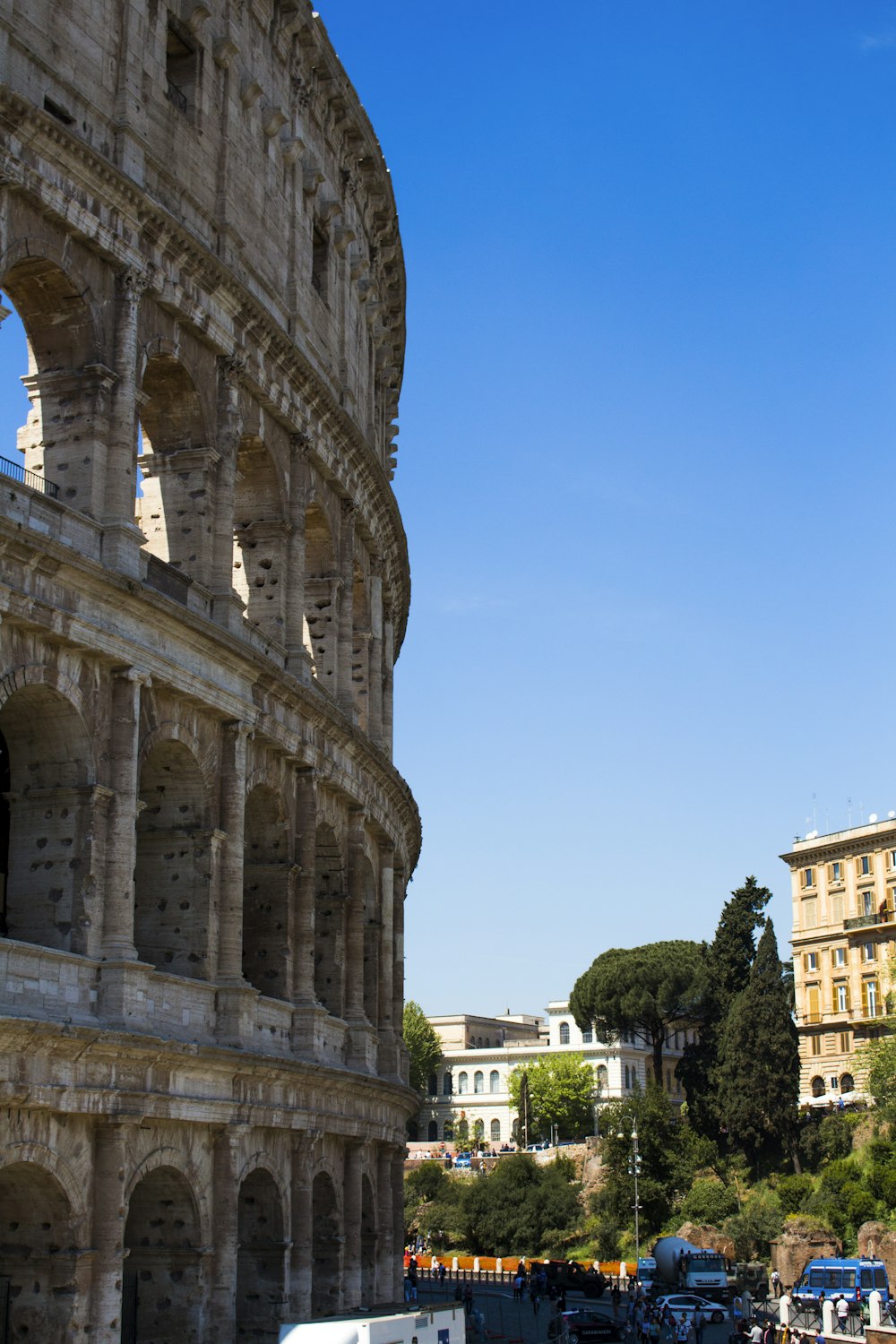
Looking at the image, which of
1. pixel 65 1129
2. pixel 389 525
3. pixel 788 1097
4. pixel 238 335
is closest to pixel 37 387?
pixel 238 335

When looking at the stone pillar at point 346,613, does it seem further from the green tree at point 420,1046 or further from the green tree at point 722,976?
the green tree at point 420,1046

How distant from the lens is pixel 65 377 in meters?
22.6

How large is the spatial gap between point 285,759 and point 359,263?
1277cm

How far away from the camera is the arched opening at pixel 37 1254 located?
19406 millimetres

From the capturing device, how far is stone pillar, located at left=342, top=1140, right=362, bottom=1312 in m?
29.2

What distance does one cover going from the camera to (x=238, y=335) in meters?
26.6

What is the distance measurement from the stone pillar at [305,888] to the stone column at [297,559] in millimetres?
1975

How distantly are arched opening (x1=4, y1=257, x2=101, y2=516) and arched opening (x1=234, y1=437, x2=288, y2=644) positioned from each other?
6.11 meters

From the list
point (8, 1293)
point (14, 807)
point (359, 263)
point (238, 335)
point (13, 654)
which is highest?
point (359, 263)

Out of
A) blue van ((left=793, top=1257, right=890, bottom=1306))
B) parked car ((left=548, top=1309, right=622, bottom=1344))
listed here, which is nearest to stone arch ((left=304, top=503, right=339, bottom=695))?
parked car ((left=548, top=1309, right=622, bottom=1344))

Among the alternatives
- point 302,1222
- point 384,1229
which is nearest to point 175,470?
point 302,1222

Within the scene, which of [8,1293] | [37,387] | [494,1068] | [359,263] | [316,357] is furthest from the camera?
[494,1068]

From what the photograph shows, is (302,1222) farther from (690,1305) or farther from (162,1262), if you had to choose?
(690,1305)

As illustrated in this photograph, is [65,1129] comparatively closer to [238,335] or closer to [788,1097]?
[238,335]
